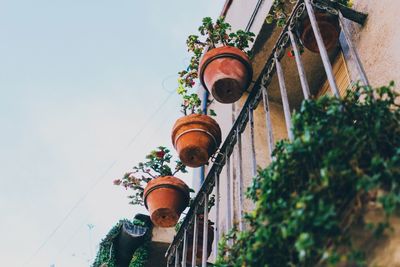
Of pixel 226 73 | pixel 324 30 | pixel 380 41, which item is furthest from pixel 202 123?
pixel 380 41

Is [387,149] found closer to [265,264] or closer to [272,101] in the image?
[265,264]

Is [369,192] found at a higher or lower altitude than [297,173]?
lower

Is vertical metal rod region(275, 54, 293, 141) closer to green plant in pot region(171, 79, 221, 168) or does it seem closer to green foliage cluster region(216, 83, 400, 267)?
green foliage cluster region(216, 83, 400, 267)

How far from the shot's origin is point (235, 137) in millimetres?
4234

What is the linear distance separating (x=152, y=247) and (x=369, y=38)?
4.33 meters

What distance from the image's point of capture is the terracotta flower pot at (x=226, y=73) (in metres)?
4.30

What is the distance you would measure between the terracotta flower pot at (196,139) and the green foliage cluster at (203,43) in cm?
30

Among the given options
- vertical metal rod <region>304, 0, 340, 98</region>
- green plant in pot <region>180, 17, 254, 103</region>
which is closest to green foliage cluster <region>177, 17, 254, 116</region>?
green plant in pot <region>180, 17, 254, 103</region>

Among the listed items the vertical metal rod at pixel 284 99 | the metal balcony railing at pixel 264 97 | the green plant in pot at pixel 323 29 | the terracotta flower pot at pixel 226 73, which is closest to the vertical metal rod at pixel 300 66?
the metal balcony railing at pixel 264 97

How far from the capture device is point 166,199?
4816mm

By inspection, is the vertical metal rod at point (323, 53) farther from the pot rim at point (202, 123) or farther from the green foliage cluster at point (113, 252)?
the green foliage cluster at point (113, 252)

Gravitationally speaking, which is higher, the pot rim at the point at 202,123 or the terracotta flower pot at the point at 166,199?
the pot rim at the point at 202,123

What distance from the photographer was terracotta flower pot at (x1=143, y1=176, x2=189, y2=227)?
4.80m

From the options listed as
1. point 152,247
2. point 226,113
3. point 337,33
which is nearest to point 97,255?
point 152,247
